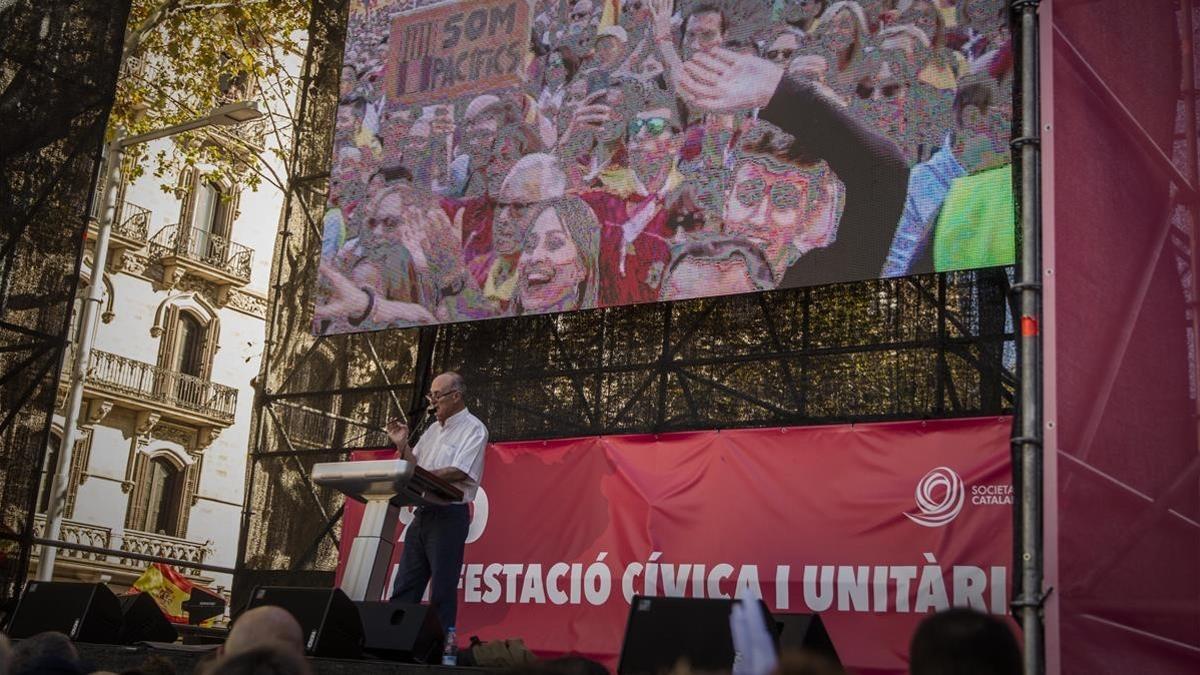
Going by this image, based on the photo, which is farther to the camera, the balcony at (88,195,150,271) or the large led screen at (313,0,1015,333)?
the balcony at (88,195,150,271)

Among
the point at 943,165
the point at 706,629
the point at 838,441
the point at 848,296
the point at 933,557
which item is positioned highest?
the point at 943,165

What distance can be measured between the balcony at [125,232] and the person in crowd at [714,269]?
18.5m

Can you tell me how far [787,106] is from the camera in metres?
7.76

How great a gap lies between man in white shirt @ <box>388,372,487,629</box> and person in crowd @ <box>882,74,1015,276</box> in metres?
2.35

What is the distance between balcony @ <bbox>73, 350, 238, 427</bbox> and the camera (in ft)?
78.5

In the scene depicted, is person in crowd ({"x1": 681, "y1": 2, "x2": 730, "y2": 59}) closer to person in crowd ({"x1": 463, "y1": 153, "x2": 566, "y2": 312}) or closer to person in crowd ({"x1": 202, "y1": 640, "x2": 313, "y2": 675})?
person in crowd ({"x1": 463, "y1": 153, "x2": 566, "y2": 312})

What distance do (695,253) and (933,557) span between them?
6.91 ft

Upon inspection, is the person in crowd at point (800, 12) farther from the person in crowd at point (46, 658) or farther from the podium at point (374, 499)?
the person in crowd at point (46, 658)

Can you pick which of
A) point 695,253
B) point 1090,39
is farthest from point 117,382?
point 1090,39

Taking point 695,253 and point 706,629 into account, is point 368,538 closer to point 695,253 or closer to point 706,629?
point 706,629

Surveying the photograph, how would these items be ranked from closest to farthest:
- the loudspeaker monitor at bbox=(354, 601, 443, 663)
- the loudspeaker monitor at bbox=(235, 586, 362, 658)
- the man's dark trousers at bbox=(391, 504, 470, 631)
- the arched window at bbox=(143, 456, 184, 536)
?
the loudspeaker monitor at bbox=(235, 586, 362, 658) → the loudspeaker monitor at bbox=(354, 601, 443, 663) → the man's dark trousers at bbox=(391, 504, 470, 631) → the arched window at bbox=(143, 456, 184, 536)

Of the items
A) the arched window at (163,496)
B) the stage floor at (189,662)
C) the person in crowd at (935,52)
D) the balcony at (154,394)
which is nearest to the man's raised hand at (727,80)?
the person in crowd at (935,52)

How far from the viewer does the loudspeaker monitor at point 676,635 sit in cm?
496

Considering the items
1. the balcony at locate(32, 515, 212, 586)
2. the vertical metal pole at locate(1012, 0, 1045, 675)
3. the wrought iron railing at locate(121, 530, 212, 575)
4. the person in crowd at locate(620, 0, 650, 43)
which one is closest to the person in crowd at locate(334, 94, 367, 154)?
the person in crowd at locate(620, 0, 650, 43)
